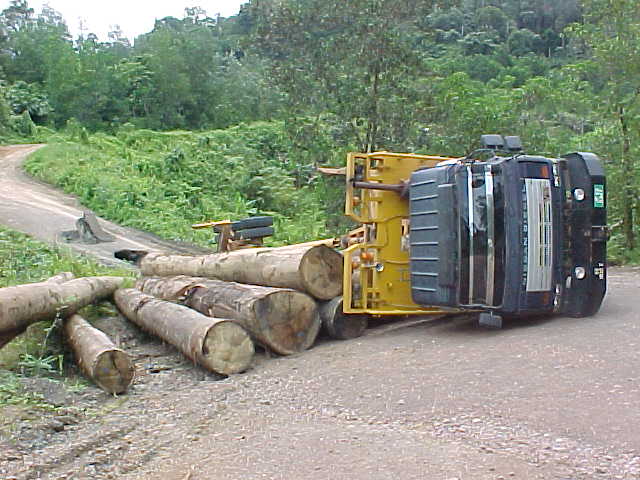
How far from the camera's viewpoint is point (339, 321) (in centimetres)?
794

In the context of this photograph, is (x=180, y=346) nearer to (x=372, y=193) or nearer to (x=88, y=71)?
(x=372, y=193)

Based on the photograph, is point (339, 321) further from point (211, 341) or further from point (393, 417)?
point (393, 417)

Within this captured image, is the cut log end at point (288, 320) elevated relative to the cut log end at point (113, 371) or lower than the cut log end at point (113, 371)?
elevated

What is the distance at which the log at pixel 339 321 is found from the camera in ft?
25.9

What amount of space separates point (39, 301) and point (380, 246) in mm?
3339

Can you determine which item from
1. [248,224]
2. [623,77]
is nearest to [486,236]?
[248,224]

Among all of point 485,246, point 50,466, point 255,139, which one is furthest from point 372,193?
point 255,139

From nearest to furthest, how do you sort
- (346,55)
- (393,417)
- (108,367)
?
(393,417)
(108,367)
(346,55)

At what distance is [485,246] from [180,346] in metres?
3.00

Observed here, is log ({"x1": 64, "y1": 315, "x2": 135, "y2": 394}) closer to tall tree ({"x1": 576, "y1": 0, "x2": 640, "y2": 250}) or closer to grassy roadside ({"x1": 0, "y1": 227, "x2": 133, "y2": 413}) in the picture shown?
grassy roadside ({"x1": 0, "y1": 227, "x2": 133, "y2": 413})

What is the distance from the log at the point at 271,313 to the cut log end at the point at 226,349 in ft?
1.02

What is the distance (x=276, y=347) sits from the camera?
25.0 ft

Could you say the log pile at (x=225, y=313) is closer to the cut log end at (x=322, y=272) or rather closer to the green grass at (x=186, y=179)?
the cut log end at (x=322, y=272)

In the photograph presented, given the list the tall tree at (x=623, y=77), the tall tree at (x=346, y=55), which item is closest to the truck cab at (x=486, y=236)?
the tall tree at (x=623, y=77)
